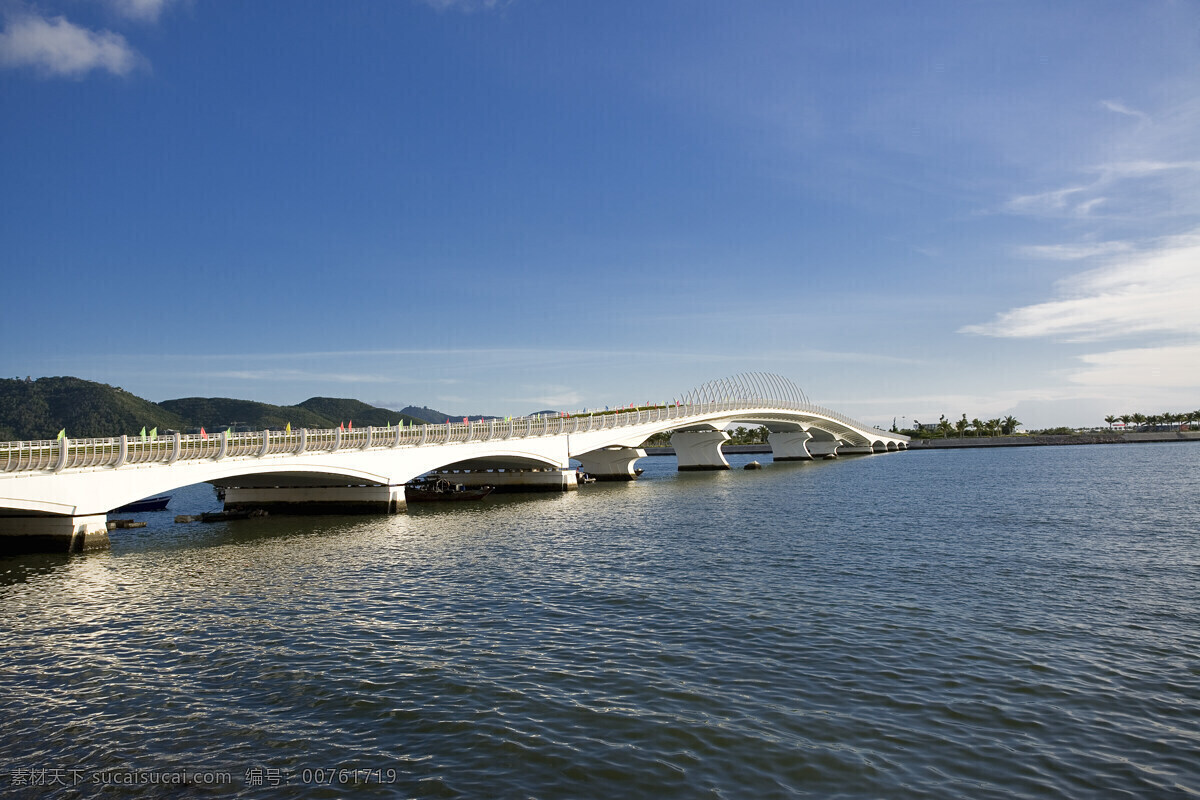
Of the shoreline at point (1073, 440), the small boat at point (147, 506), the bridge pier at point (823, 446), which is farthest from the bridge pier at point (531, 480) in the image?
the shoreline at point (1073, 440)

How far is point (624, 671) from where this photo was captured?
13.4m

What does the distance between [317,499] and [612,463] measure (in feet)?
126

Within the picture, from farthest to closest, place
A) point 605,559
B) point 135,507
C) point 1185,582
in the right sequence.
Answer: point 135,507 < point 605,559 < point 1185,582

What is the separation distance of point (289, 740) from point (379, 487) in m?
38.3

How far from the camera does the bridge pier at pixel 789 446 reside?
423 feet

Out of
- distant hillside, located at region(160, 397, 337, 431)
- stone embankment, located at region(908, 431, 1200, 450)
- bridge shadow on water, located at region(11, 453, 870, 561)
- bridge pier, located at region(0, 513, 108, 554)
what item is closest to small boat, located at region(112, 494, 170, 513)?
bridge shadow on water, located at region(11, 453, 870, 561)

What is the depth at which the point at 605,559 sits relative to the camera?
87.5 ft

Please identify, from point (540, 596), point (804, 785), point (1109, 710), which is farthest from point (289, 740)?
point (1109, 710)

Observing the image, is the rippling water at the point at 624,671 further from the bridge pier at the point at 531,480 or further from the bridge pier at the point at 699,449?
the bridge pier at the point at 699,449

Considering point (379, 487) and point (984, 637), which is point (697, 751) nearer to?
point (984, 637)

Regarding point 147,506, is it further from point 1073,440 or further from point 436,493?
point 1073,440

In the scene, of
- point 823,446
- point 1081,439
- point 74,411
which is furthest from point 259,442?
point 1081,439

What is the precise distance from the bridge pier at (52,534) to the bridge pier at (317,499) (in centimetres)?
1727

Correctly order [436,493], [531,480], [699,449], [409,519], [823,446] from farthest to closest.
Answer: [823,446] < [699,449] < [531,480] < [436,493] < [409,519]
